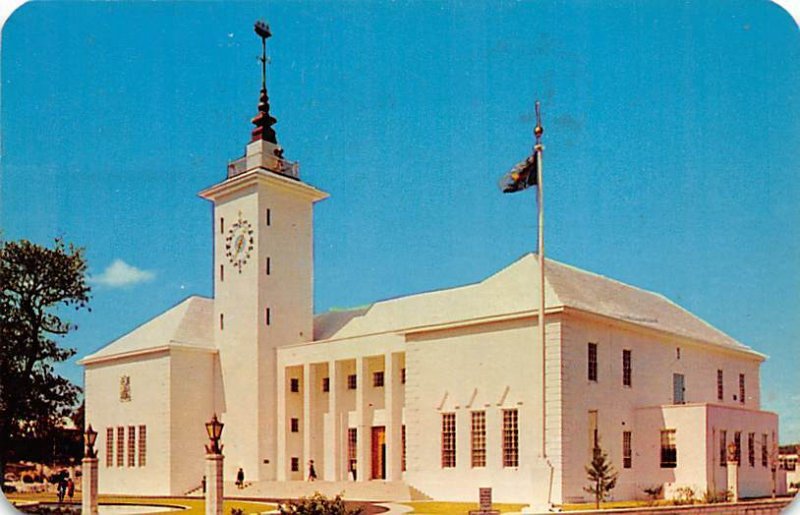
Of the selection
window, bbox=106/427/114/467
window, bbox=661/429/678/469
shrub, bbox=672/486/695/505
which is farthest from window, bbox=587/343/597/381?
window, bbox=106/427/114/467

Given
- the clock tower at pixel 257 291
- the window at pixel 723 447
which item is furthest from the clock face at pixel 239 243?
the window at pixel 723 447

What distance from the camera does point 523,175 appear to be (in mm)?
28812

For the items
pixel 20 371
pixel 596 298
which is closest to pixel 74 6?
pixel 20 371

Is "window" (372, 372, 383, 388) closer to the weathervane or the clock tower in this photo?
the clock tower

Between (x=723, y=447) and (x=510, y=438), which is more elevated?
(x=510, y=438)

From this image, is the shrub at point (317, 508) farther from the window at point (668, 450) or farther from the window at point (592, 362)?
the window at point (668, 450)

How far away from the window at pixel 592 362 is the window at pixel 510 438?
97.7 inches

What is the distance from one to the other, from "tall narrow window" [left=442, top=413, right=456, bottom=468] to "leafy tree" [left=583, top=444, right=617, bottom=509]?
4.21m

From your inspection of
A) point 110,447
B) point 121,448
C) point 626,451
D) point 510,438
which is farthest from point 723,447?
point 110,447

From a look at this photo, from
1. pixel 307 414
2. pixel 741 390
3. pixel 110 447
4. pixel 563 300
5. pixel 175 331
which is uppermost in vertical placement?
pixel 563 300

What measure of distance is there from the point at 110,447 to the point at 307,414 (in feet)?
22.6

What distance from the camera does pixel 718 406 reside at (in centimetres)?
3238

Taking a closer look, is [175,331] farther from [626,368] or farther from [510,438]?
[626,368]

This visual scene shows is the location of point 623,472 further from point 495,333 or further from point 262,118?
point 262,118
